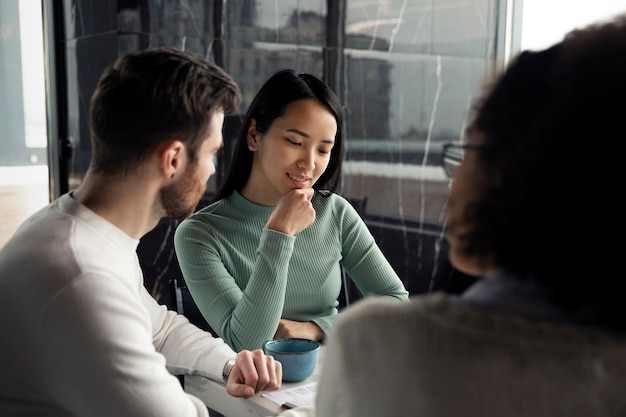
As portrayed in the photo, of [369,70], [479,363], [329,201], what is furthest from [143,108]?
[369,70]

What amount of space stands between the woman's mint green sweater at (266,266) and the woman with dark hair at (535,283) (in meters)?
0.96

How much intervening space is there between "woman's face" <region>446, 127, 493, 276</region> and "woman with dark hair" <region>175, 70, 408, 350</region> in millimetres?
926

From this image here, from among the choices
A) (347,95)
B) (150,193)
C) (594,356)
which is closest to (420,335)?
(594,356)

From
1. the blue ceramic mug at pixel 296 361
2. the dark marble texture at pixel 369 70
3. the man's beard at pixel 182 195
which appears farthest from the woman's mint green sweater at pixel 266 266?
the dark marble texture at pixel 369 70

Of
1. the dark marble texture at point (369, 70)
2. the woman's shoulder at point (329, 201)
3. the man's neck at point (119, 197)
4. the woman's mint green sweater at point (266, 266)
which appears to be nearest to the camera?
the man's neck at point (119, 197)

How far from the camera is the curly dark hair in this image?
0.58 m

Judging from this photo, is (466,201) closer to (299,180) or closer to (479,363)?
(479,363)

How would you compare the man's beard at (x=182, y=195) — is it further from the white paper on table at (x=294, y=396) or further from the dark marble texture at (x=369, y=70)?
the dark marble texture at (x=369, y=70)

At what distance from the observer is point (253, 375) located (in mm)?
1247

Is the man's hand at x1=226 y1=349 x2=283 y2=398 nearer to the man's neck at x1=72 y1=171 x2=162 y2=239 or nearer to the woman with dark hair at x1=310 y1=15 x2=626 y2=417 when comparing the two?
the man's neck at x1=72 y1=171 x2=162 y2=239

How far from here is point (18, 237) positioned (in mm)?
1062

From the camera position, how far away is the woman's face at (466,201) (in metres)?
0.67

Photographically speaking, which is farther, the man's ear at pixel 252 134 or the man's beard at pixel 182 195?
the man's ear at pixel 252 134

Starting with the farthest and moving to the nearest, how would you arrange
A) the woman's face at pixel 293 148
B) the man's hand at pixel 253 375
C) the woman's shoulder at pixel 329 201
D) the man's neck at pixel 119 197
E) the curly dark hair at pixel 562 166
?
the woman's shoulder at pixel 329 201 → the woman's face at pixel 293 148 → the man's hand at pixel 253 375 → the man's neck at pixel 119 197 → the curly dark hair at pixel 562 166
